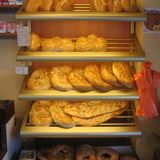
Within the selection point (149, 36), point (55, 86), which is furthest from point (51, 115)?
point (149, 36)

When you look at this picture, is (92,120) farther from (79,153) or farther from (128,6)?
(128,6)

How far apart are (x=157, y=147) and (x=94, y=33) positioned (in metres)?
1.06

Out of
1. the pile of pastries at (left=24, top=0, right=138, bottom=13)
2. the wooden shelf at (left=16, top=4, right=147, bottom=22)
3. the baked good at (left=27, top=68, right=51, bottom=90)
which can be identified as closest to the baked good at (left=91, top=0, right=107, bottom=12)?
the pile of pastries at (left=24, top=0, right=138, bottom=13)

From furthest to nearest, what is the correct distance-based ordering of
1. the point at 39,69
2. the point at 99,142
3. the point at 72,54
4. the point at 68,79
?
1. the point at 99,142
2. the point at 39,69
3. the point at 68,79
4. the point at 72,54

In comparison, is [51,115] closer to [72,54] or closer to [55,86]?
[55,86]

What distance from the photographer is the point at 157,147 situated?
8.98 ft

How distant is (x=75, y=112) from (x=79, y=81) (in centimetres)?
25

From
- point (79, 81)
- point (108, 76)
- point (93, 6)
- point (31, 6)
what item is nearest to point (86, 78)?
point (79, 81)

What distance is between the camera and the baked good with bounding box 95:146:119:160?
266 cm

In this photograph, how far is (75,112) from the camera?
2527 millimetres

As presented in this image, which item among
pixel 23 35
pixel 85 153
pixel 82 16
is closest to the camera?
pixel 82 16

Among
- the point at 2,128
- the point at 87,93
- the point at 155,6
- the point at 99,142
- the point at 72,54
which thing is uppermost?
the point at 155,6

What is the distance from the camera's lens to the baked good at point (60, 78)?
7.98ft

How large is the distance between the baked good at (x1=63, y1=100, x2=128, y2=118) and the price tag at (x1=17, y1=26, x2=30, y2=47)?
1.92 ft
